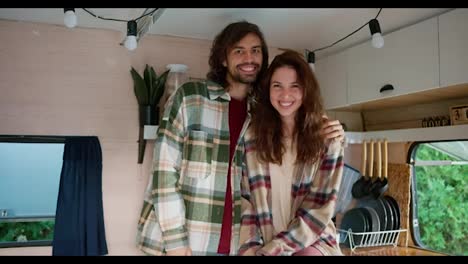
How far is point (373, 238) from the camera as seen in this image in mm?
1313

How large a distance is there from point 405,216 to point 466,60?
651mm

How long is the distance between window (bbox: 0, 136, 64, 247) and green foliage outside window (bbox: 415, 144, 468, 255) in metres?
1.43

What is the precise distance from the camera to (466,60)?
1004 mm

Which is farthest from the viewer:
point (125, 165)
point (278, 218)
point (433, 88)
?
point (125, 165)

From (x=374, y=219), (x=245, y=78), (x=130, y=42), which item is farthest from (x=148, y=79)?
(x=374, y=219)

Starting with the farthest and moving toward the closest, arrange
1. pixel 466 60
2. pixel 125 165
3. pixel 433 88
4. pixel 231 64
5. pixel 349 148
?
1. pixel 349 148
2. pixel 125 165
3. pixel 433 88
4. pixel 466 60
5. pixel 231 64

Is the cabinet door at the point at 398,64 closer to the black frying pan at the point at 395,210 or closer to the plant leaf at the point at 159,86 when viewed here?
the black frying pan at the point at 395,210

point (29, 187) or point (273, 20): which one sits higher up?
point (273, 20)

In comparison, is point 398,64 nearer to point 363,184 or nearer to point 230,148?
point 363,184

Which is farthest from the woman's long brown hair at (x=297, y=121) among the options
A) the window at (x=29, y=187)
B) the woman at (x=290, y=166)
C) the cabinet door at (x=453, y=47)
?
the window at (x=29, y=187)

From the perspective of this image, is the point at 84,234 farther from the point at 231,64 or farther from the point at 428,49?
the point at 428,49

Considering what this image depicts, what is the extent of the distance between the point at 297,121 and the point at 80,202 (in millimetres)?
964

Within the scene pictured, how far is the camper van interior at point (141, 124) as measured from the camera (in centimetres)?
125

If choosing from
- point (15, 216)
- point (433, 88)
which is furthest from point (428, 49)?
point (15, 216)
